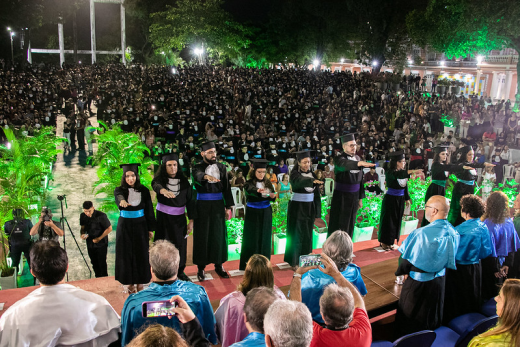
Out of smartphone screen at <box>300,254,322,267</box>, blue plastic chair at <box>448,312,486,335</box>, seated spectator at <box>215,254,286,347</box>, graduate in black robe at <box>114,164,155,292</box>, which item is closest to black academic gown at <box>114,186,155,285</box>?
graduate in black robe at <box>114,164,155,292</box>

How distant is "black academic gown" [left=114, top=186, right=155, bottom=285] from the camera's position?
5496mm

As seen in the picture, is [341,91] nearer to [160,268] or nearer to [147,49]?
[160,268]

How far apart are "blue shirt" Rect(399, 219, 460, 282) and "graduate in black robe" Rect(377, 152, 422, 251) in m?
2.85

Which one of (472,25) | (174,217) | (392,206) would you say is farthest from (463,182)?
(472,25)

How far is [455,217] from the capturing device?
800 centimetres

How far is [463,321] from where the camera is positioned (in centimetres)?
476

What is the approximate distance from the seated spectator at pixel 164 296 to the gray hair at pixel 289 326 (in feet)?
2.79

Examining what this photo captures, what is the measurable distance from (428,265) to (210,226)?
297 cm

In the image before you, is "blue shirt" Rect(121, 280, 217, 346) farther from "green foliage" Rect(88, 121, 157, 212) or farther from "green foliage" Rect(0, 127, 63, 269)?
"green foliage" Rect(88, 121, 157, 212)

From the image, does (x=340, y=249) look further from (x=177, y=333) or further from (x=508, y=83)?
(x=508, y=83)

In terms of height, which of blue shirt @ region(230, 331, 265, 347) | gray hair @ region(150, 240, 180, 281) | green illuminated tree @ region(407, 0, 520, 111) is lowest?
blue shirt @ region(230, 331, 265, 347)

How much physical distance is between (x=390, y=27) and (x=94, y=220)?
32801 mm

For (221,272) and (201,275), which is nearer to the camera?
(201,275)

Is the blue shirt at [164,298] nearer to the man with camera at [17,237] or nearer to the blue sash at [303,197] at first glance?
the blue sash at [303,197]
